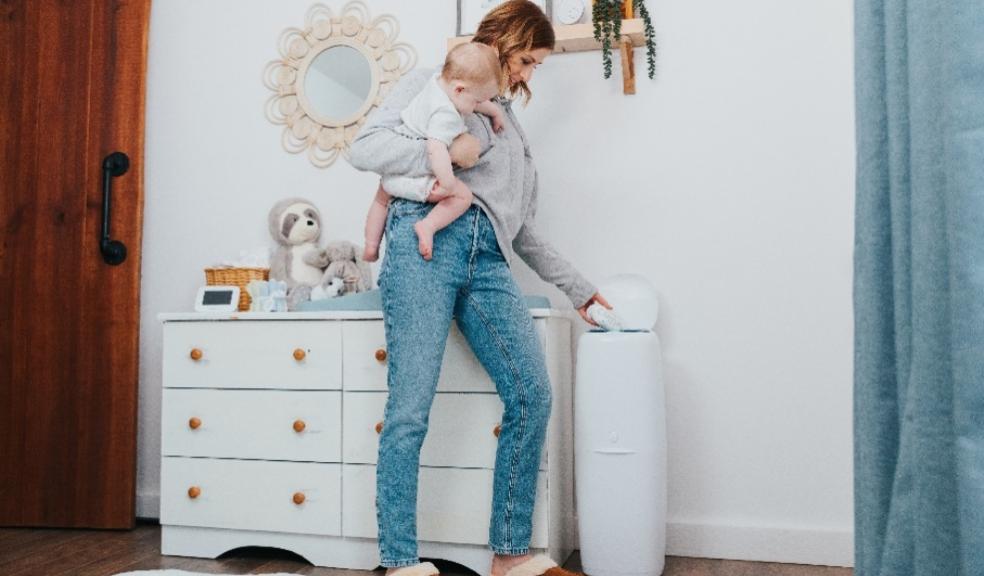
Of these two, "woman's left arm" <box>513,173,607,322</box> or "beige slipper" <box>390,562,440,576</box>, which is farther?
"woman's left arm" <box>513,173,607,322</box>

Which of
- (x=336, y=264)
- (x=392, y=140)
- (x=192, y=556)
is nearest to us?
(x=392, y=140)

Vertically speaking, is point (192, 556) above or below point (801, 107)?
below

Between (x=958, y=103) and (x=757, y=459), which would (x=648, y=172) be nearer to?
(x=757, y=459)

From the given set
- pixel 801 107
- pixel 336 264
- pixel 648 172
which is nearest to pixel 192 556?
pixel 336 264

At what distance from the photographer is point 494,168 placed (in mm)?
1920

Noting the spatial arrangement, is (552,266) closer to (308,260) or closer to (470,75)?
(470,75)

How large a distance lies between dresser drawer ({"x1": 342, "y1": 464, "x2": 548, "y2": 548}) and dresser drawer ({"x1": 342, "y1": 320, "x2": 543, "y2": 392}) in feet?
0.71

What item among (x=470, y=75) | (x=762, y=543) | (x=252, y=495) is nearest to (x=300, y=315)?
(x=252, y=495)

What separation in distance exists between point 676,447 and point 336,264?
1.14 m

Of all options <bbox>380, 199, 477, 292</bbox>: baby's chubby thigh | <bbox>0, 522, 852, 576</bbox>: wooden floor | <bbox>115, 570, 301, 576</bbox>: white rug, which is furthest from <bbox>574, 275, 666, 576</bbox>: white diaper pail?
<bbox>115, 570, 301, 576</bbox>: white rug

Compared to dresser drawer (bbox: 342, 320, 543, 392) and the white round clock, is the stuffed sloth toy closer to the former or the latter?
dresser drawer (bbox: 342, 320, 543, 392)

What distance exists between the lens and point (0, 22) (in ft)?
9.04

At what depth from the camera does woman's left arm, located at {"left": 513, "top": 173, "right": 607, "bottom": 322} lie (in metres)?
2.12

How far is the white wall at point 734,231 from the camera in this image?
2.26 metres
